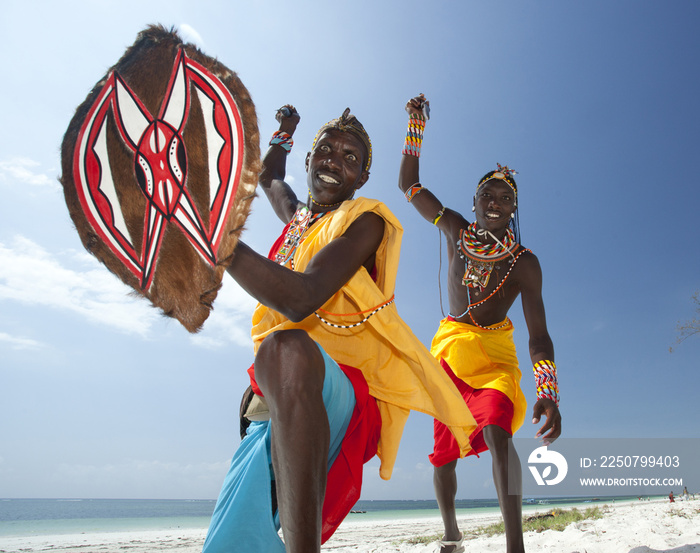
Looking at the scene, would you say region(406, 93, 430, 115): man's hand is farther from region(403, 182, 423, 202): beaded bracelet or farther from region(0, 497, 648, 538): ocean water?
region(0, 497, 648, 538): ocean water

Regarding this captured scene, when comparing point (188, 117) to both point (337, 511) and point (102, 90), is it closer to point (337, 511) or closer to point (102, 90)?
point (102, 90)

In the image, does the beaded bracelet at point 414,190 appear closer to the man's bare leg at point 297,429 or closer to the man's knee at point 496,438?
the man's knee at point 496,438

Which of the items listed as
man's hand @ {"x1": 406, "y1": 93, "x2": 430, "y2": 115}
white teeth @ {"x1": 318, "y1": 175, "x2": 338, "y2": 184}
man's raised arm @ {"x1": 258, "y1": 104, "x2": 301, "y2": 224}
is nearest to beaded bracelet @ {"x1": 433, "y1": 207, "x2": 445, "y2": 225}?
man's hand @ {"x1": 406, "y1": 93, "x2": 430, "y2": 115}

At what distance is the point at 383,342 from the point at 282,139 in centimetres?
173

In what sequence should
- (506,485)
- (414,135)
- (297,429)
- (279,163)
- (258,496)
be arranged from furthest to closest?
(414,135)
(279,163)
(506,485)
(258,496)
(297,429)

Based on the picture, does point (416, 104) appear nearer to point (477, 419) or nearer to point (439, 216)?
point (439, 216)

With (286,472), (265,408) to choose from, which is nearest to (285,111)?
(265,408)

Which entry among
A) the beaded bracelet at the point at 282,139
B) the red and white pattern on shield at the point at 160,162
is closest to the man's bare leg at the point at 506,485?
the beaded bracelet at the point at 282,139

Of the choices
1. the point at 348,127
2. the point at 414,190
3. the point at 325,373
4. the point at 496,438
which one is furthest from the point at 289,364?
Result: the point at 414,190

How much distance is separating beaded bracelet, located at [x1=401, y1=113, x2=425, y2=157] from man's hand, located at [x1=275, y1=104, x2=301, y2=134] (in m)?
1.10

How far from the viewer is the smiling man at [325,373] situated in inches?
54.9

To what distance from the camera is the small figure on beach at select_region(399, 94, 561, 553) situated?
2973 millimetres

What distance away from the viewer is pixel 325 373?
1.55 metres

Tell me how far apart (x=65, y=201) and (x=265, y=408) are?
3.79 feet
